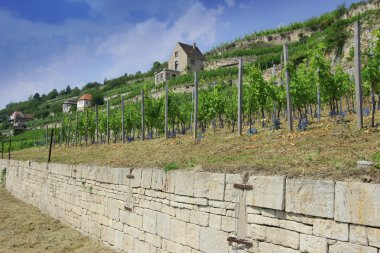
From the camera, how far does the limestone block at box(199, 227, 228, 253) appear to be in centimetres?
514

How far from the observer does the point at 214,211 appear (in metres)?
5.38

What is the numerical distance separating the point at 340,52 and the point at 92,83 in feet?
315

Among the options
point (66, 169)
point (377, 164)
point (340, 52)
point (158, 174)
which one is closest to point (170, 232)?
point (158, 174)

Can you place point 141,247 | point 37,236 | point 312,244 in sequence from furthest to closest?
1. point 37,236
2. point 141,247
3. point 312,244

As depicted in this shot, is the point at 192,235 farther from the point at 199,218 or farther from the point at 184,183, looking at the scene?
the point at 184,183

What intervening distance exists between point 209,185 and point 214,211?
385mm

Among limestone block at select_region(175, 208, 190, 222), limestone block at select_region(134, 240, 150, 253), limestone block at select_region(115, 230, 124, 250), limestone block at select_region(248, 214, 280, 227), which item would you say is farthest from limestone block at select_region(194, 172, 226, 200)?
limestone block at select_region(115, 230, 124, 250)

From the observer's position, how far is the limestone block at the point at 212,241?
5.14 m

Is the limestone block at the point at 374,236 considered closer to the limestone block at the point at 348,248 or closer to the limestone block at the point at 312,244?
the limestone block at the point at 348,248

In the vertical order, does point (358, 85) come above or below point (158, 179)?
above

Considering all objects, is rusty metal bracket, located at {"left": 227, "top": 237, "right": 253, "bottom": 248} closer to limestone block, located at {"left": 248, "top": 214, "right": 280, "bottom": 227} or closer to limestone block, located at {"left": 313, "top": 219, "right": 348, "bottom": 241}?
limestone block, located at {"left": 248, "top": 214, "right": 280, "bottom": 227}

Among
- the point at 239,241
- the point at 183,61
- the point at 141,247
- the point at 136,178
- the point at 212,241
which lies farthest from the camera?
the point at 183,61

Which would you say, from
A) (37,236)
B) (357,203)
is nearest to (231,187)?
(357,203)

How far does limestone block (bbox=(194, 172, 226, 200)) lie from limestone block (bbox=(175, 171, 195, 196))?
11cm
